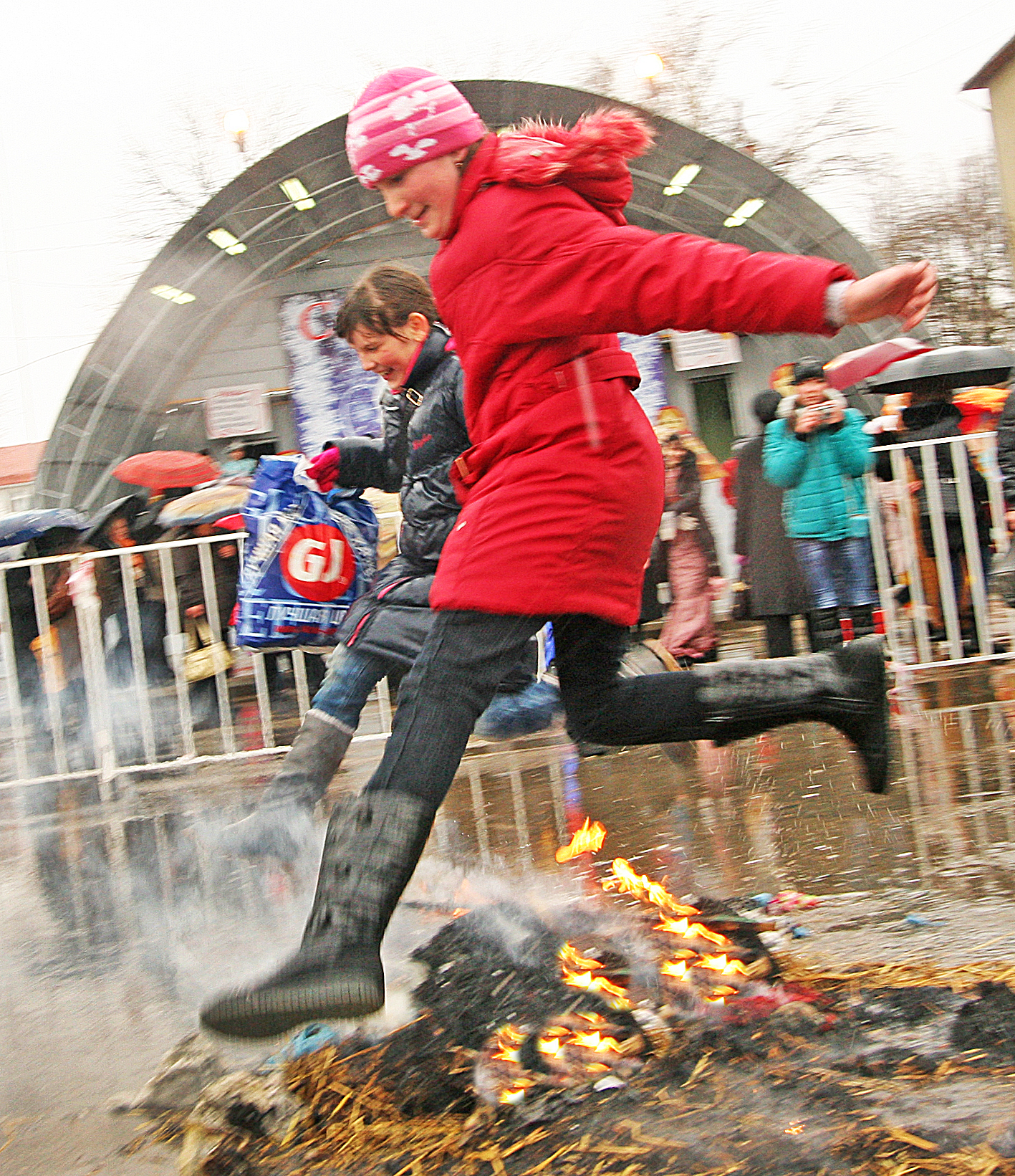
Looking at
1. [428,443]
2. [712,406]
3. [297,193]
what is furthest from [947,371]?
[297,193]

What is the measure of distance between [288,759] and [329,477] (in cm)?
97

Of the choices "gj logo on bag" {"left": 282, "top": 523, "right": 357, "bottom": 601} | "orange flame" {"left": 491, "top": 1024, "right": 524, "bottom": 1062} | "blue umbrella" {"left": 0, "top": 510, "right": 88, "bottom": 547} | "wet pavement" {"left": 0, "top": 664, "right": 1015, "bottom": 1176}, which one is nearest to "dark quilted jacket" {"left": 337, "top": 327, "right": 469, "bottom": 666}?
"gj logo on bag" {"left": 282, "top": 523, "right": 357, "bottom": 601}

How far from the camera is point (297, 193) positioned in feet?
53.4

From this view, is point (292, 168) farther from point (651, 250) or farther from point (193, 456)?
point (651, 250)

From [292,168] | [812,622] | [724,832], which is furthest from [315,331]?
[724,832]

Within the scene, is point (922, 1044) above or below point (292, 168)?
below

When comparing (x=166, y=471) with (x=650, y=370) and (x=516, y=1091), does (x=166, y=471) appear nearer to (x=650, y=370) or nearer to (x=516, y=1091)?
(x=650, y=370)

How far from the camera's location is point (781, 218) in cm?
1605

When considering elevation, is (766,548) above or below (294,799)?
above

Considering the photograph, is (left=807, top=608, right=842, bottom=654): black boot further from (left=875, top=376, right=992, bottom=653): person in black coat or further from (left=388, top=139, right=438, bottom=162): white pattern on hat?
(left=388, top=139, right=438, bottom=162): white pattern on hat

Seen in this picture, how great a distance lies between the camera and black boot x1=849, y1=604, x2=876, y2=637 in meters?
6.39

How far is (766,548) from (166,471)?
6235 millimetres

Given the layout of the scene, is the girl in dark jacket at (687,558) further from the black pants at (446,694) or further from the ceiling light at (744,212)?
the ceiling light at (744,212)

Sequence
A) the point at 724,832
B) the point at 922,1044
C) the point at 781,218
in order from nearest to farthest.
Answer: the point at 922,1044 → the point at 724,832 → the point at 781,218
